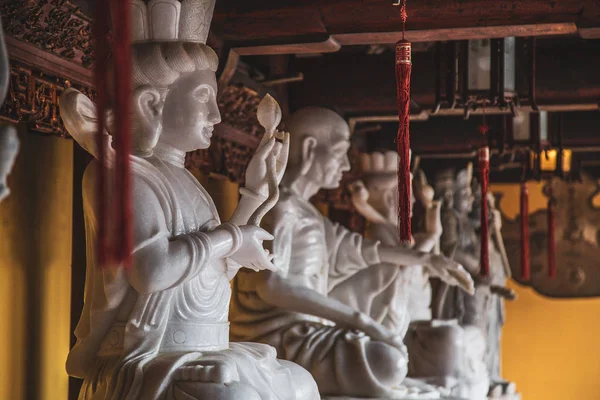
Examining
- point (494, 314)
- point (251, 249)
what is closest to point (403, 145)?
point (251, 249)

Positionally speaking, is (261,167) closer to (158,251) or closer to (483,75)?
(158,251)

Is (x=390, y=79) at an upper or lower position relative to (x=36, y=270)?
upper

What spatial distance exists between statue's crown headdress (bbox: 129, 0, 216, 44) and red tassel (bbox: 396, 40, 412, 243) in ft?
2.15

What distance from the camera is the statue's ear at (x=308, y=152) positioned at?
537 cm

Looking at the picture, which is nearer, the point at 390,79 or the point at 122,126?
the point at 122,126

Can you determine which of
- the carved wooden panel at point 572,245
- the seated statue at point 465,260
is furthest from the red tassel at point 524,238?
the carved wooden panel at point 572,245

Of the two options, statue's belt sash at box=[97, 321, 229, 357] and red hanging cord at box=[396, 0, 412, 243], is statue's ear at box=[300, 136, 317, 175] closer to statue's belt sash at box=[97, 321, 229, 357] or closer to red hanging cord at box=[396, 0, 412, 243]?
red hanging cord at box=[396, 0, 412, 243]

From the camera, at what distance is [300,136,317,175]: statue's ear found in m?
5.37

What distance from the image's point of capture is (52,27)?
3.87 meters

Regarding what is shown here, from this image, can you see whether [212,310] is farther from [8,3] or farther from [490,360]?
[490,360]

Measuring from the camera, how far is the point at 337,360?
483 centimetres

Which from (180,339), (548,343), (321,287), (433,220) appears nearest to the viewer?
(180,339)

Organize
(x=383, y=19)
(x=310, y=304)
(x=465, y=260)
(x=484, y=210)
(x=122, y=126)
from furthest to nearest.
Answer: (x=465, y=260) < (x=484, y=210) < (x=310, y=304) < (x=383, y=19) < (x=122, y=126)

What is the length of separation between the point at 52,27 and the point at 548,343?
24.8 ft
